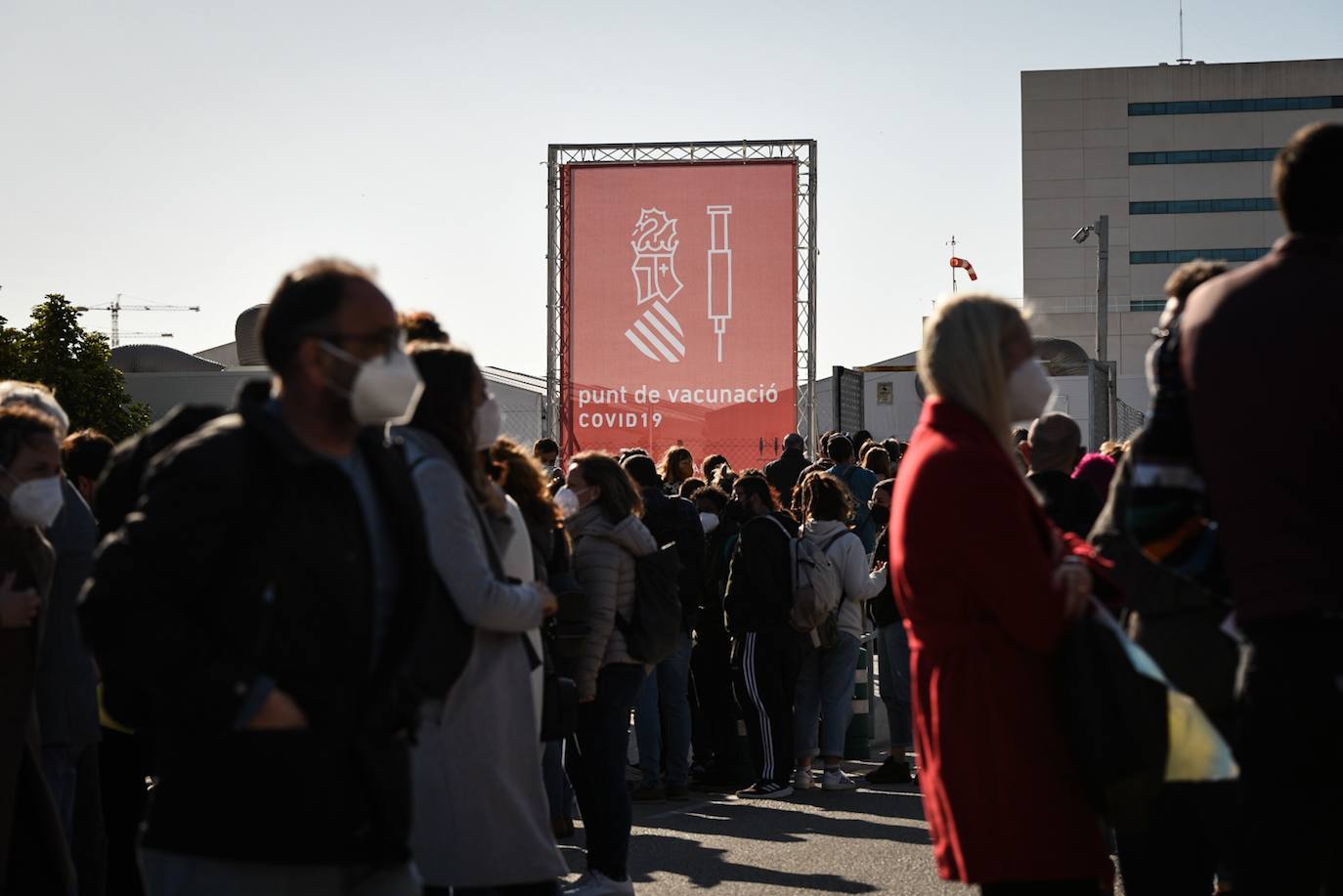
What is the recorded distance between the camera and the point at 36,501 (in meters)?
5.82

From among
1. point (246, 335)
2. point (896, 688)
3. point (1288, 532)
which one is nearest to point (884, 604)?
point (896, 688)

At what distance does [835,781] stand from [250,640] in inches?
330

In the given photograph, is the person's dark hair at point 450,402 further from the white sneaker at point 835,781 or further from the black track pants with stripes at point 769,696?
the white sneaker at point 835,781

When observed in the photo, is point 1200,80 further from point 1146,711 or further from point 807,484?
point 1146,711

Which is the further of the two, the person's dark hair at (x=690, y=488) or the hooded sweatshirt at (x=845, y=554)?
the person's dark hair at (x=690, y=488)

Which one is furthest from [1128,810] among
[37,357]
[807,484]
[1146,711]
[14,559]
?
[37,357]

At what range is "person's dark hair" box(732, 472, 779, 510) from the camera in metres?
11.2

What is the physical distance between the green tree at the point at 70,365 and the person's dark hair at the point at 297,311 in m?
45.6

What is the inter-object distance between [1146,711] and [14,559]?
3.49 m

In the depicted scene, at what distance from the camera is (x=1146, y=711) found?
3852 mm

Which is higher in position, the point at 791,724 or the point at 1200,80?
the point at 1200,80

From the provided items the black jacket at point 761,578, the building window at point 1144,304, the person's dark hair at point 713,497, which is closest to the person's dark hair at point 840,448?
the person's dark hair at point 713,497

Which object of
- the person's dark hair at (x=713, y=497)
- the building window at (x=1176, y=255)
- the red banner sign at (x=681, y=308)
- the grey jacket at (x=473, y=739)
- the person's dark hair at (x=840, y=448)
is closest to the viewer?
the grey jacket at (x=473, y=739)

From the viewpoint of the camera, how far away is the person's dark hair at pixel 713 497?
12.3m
